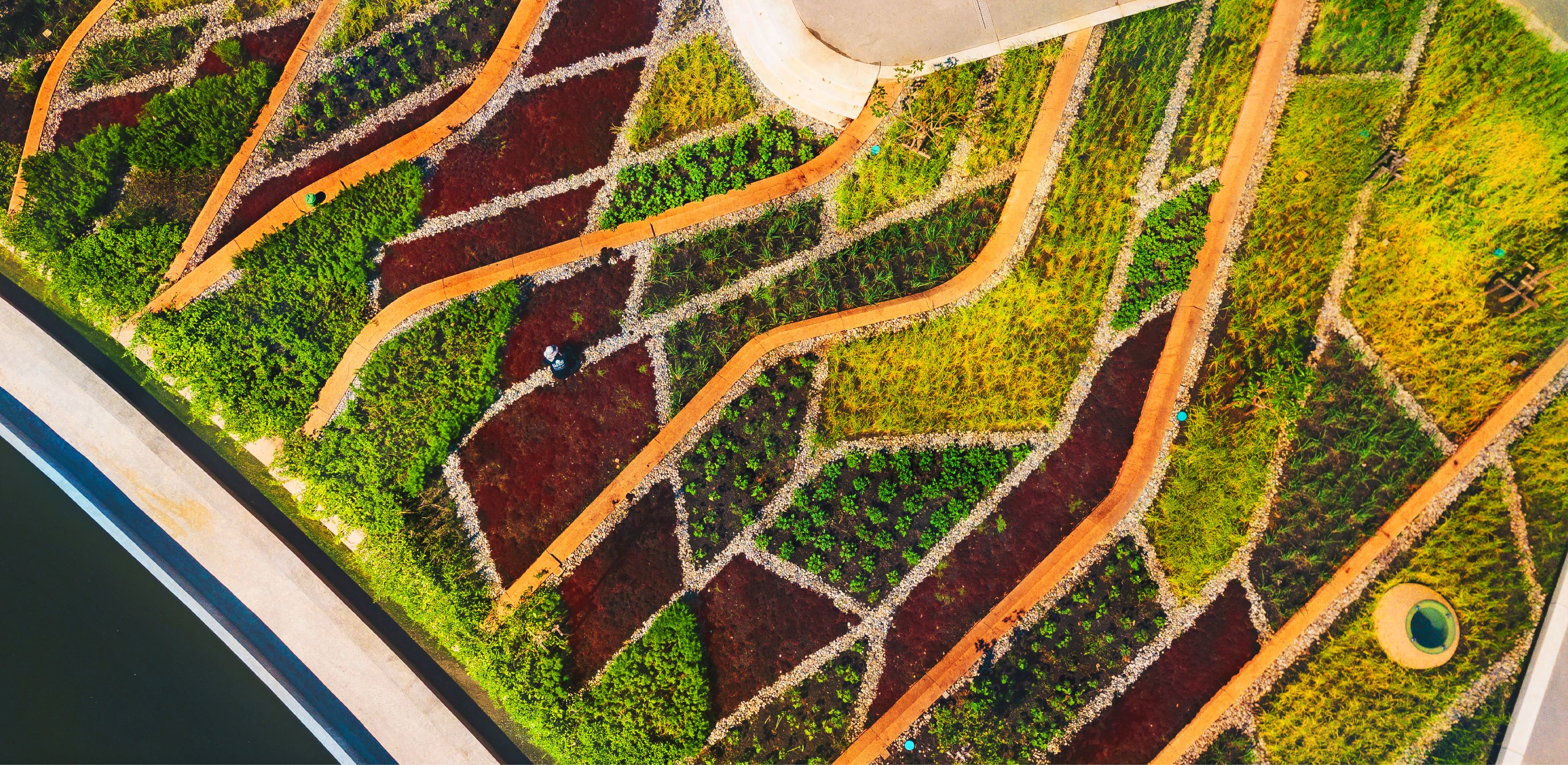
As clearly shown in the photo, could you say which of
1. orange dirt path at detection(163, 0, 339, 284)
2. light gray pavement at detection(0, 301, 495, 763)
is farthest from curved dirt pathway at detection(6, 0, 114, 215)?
orange dirt path at detection(163, 0, 339, 284)

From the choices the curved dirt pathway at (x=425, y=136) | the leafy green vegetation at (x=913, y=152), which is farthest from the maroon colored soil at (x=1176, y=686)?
the curved dirt pathway at (x=425, y=136)

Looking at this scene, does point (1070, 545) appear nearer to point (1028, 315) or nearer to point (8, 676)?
point (1028, 315)

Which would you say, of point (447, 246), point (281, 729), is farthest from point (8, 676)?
point (447, 246)

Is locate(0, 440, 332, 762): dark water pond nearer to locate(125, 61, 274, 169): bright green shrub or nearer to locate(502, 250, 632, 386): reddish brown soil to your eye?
locate(125, 61, 274, 169): bright green shrub

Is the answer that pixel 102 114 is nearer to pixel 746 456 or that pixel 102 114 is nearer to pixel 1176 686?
pixel 746 456

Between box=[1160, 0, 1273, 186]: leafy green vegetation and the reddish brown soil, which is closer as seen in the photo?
box=[1160, 0, 1273, 186]: leafy green vegetation

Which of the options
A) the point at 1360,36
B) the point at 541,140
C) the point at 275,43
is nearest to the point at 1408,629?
the point at 1360,36
